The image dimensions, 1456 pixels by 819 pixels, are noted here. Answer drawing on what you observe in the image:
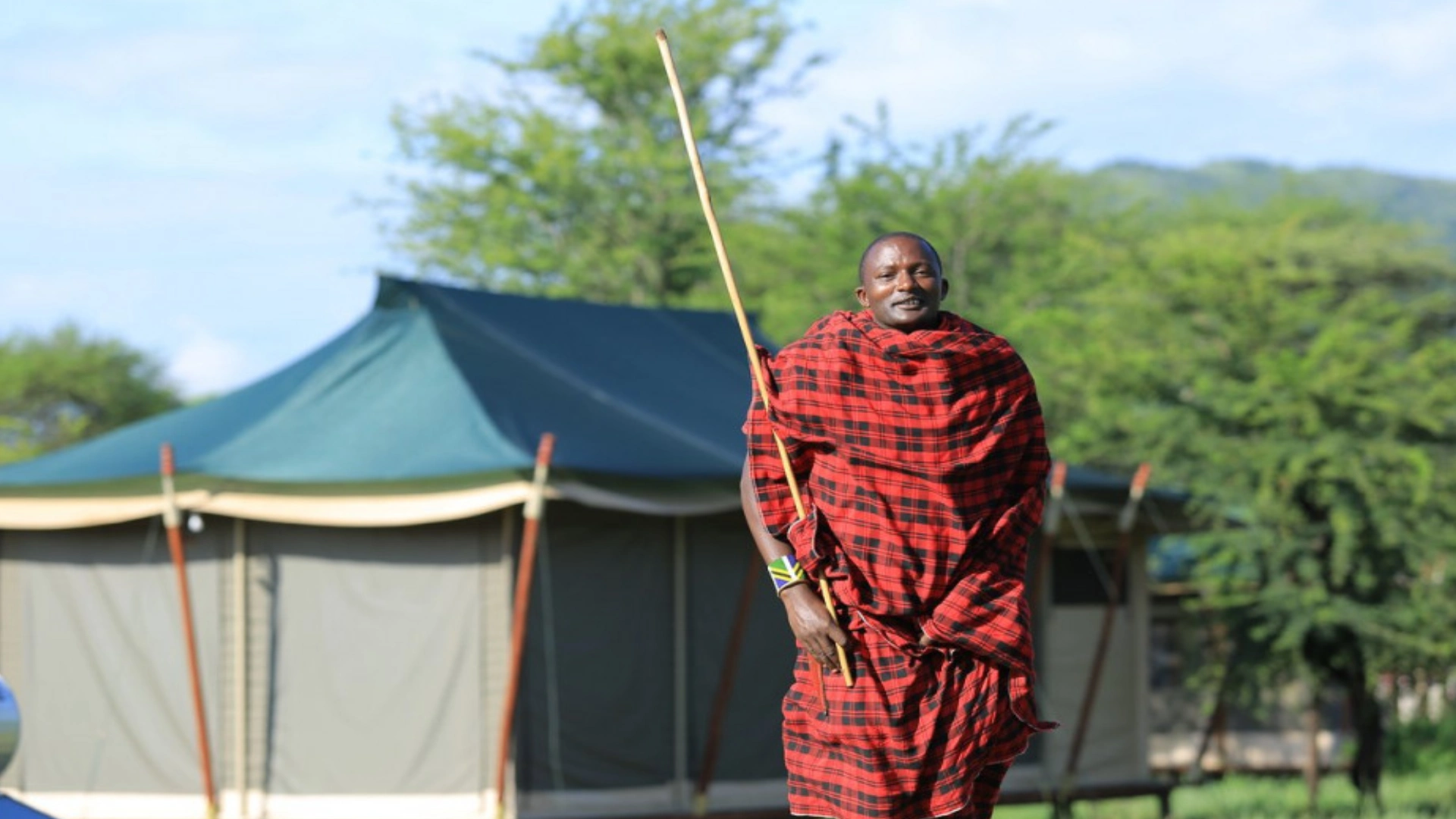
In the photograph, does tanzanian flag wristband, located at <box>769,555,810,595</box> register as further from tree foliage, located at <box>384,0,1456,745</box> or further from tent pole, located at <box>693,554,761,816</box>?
tree foliage, located at <box>384,0,1456,745</box>

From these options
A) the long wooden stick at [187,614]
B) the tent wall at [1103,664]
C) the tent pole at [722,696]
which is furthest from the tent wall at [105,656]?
the tent wall at [1103,664]

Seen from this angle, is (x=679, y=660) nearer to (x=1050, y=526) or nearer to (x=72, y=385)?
(x=1050, y=526)

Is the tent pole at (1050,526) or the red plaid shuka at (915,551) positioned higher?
the red plaid shuka at (915,551)

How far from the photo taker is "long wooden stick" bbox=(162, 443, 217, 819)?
860 cm

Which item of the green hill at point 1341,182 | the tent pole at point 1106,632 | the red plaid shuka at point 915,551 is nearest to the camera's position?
the red plaid shuka at point 915,551

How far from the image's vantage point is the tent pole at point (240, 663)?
29.3 feet

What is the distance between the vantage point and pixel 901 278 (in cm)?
327

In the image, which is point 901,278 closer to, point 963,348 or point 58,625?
point 963,348

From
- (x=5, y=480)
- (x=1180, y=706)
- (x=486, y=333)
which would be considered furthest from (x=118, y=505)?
(x=1180, y=706)

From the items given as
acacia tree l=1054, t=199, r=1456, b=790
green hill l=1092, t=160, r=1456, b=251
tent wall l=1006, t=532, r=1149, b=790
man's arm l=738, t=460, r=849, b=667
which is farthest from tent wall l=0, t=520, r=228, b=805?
green hill l=1092, t=160, r=1456, b=251

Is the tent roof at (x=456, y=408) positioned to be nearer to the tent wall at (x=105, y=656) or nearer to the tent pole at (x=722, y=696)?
the tent wall at (x=105, y=656)

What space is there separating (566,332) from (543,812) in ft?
9.47

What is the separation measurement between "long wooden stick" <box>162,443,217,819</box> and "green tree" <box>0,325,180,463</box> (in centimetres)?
2270

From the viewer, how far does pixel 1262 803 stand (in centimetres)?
1134
